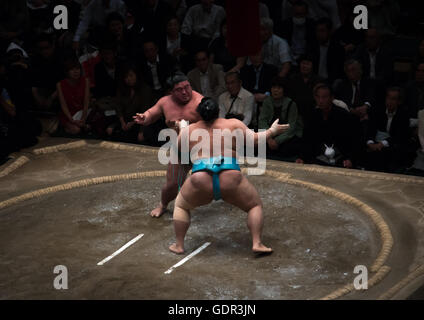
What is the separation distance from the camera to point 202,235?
12.1ft

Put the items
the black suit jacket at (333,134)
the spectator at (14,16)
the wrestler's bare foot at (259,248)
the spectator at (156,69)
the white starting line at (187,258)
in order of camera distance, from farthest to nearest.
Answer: the spectator at (14,16), the spectator at (156,69), the black suit jacket at (333,134), the wrestler's bare foot at (259,248), the white starting line at (187,258)

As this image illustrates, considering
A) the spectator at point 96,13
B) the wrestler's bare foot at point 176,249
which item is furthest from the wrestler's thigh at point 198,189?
the spectator at point 96,13

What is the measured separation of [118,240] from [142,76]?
8.22 feet

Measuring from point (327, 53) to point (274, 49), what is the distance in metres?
0.48

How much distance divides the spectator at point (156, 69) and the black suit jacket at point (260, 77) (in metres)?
0.72

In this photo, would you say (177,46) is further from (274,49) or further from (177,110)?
(177,110)

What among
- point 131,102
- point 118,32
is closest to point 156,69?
point 131,102

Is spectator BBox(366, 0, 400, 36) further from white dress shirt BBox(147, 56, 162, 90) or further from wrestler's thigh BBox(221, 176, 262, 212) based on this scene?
wrestler's thigh BBox(221, 176, 262, 212)

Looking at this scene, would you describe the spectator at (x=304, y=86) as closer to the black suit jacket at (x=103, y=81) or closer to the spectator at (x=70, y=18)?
the black suit jacket at (x=103, y=81)

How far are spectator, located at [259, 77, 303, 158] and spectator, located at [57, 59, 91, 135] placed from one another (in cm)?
172

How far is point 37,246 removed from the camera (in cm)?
355

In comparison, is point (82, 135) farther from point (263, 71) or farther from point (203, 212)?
point (203, 212)

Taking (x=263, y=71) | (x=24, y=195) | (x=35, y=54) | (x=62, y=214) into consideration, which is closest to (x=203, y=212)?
(x=62, y=214)

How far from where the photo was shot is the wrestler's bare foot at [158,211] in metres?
3.97
